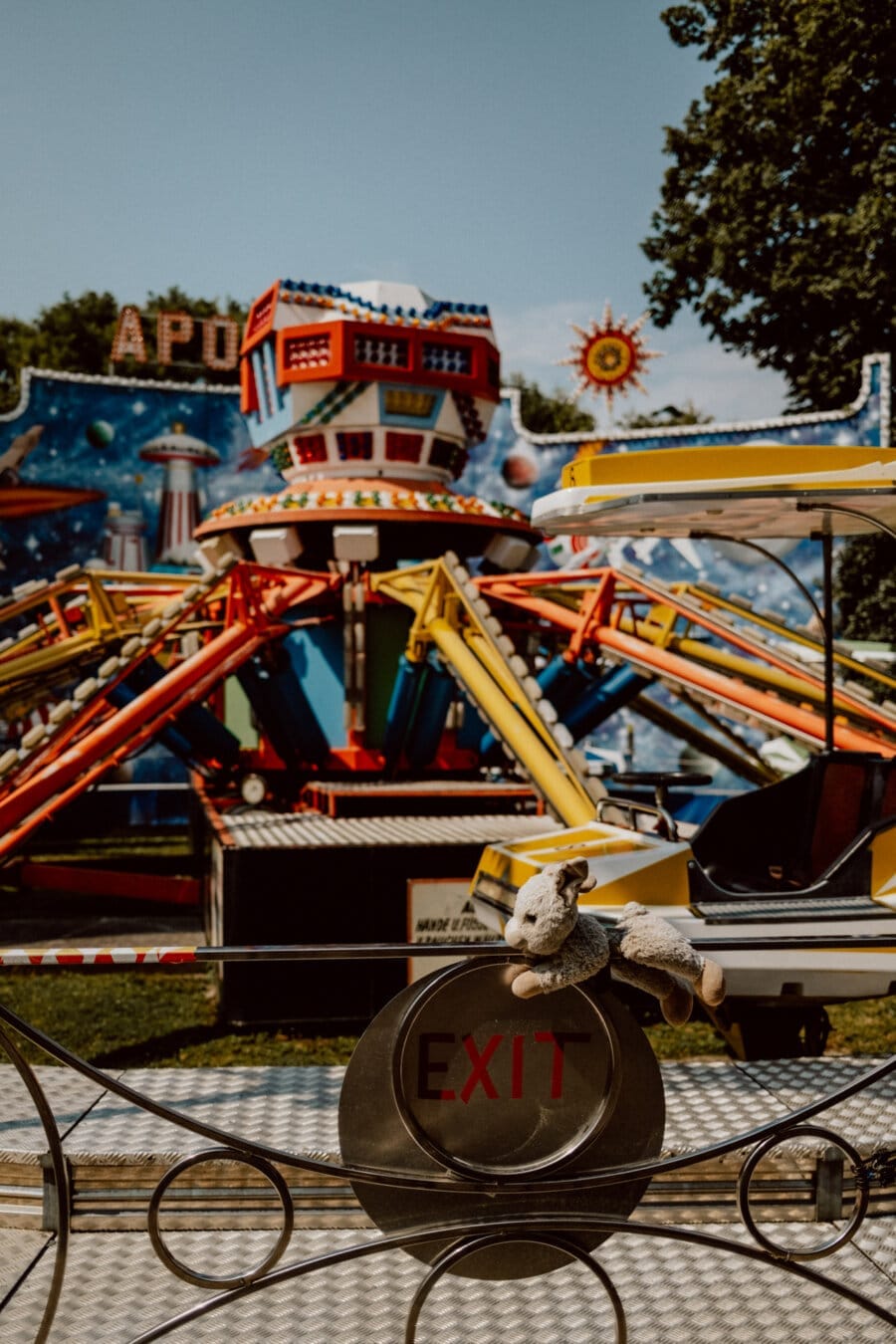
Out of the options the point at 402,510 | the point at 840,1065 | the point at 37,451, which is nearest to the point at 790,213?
the point at 37,451

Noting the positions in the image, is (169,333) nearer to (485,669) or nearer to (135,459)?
(135,459)

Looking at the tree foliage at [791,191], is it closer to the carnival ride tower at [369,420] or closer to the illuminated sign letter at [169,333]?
the illuminated sign letter at [169,333]

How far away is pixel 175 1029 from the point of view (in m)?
7.24

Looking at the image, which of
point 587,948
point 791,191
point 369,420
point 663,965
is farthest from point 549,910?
point 791,191

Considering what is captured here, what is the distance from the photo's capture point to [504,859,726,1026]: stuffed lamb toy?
2.47 m

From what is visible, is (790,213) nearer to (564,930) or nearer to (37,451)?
(37,451)

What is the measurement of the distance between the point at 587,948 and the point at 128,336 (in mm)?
23516

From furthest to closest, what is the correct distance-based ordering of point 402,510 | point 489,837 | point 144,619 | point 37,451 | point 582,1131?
point 37,451 < point 144,619 < point 402,510 < point 489,837 < point 582,1131

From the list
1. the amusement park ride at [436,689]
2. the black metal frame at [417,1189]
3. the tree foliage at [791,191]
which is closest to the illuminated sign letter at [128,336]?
the tree foliage at [791,191]

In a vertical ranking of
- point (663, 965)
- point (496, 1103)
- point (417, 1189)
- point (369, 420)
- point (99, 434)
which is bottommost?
point (417, 1189)

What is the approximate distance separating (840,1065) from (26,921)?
7.81 m

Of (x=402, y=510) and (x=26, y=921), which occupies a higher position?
(x=402, y=510)

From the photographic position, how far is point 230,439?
19.9 meters

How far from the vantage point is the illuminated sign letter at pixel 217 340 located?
2466 cm
